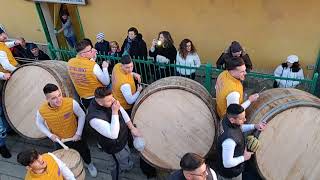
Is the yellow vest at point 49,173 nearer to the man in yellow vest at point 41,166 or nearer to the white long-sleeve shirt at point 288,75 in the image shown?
the man in yellow vest at point 41,166

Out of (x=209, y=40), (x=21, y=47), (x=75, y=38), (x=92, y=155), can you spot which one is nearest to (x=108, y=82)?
(x=92, y=155)

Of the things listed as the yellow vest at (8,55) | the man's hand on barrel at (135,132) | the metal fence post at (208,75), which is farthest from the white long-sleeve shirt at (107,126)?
the yellow vest at (8,55)

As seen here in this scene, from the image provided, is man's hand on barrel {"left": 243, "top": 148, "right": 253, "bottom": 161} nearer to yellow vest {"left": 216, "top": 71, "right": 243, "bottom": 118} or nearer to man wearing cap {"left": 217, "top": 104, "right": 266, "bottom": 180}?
man wearing cap {"left": 217, "top": 104, "right": 266, "bottom": 180}

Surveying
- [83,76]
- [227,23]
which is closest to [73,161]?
[83,76]

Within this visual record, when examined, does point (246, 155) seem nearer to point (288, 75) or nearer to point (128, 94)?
point (128, 94)

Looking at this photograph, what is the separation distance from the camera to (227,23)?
25.3 feet

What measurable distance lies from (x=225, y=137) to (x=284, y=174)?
1.26m

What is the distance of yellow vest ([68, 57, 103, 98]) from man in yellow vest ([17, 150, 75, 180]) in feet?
5.21

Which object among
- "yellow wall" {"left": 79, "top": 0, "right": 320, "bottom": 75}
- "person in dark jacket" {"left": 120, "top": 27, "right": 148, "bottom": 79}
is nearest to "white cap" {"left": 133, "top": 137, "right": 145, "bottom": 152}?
"person in dark jacket" {"left": 120, "top": 27, "right": 148, "bottom": 79}

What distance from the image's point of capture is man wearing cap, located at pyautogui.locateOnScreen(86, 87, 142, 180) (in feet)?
15.0

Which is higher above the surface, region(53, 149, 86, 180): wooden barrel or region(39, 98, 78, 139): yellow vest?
region(39, 98, 78, 139): yellow vest

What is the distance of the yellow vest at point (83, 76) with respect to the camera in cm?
553

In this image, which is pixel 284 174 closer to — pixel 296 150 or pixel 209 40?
pixel 296 150

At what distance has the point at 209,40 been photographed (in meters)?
8.12
